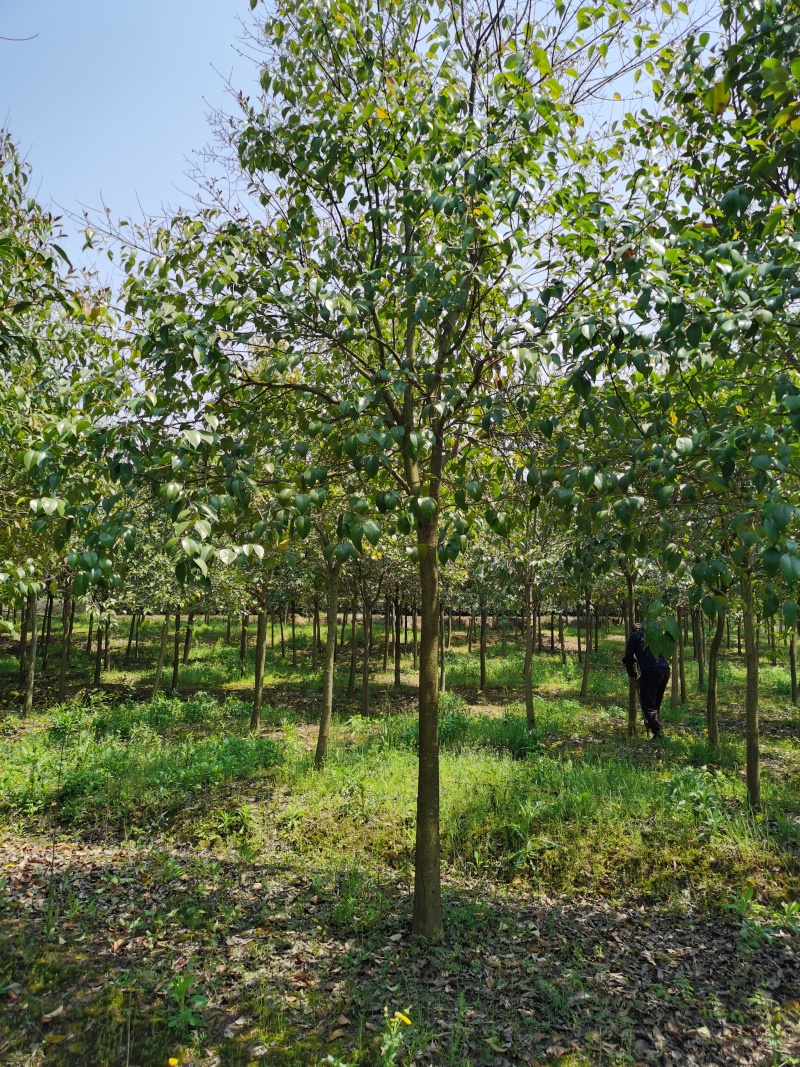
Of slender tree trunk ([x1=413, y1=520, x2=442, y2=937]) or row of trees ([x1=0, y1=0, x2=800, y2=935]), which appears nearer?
row of trees ([x1=0, y1=0, x2=800, y2=935])

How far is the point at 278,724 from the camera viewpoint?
463 inches

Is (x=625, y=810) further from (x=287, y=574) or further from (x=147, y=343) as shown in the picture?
(x=287, y=574)

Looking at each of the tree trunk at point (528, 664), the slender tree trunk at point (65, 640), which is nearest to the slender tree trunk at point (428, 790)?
the tree trunk at point (528, 664)

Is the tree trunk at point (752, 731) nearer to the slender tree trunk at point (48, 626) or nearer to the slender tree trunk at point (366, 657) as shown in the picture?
the slender tree trunk at point (366, 657)

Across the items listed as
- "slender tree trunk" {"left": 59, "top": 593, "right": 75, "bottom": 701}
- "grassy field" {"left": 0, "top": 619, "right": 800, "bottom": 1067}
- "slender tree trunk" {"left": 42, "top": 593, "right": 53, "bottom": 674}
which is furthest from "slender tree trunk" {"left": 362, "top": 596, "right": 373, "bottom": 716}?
"slender tree trunk" {"left": 42, "top": 593, "right": 53, "bottom": 674}

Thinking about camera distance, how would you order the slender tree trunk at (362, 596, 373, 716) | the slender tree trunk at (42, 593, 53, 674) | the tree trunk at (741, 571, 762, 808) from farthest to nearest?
the slender tree trunk at (42, 593, 53, 674) < the slender tree trunk at (362, 596, 373, 716) < the tree trunk at (741, 571, 762, 808)

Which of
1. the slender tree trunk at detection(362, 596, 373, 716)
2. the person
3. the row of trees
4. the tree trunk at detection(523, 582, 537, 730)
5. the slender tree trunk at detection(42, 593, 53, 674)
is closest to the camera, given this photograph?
the row of trees

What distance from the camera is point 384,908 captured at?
4.65m

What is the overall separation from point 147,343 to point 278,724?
397 inches

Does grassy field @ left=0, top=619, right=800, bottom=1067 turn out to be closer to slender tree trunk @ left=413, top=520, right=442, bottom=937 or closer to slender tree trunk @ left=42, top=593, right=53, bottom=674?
slender tree trunk @ left=413, top=520, right=442, bottom=937

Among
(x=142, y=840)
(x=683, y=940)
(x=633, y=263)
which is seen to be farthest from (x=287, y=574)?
(x=633, y=263)

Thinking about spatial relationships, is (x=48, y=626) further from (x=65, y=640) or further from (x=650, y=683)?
(x=650, y=683)

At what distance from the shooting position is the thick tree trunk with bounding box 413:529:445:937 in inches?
168

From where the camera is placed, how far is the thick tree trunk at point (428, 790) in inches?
168
